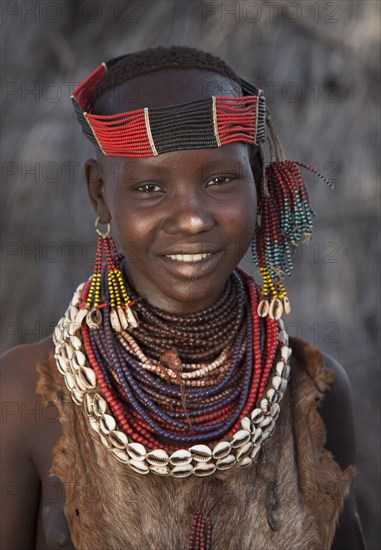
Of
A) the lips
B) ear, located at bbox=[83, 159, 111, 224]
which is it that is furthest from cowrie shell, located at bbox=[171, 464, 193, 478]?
ear, located at bbox=[83, 159, 111, 224]

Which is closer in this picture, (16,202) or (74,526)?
(74,526)

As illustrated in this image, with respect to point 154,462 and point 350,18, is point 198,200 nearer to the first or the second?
point 154,462

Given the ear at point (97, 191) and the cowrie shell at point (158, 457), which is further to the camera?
the ear at point (97, 191)

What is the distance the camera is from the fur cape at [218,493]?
2.02m

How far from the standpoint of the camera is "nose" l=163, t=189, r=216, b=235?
1.88m

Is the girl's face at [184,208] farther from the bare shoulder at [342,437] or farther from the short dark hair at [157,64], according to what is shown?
the bare shoulder at [342,437]

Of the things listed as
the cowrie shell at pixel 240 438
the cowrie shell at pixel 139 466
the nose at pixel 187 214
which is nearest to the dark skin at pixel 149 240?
the nose at pixel 187 214

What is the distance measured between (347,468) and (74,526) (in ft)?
2.71

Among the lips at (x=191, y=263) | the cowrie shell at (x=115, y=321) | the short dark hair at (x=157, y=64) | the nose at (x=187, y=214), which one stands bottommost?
the cowrie shell at (x=115, y=321)

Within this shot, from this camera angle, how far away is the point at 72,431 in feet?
6.75

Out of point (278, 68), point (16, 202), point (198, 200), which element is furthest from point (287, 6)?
point (198, 200)

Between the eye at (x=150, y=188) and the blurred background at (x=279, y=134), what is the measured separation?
186cm

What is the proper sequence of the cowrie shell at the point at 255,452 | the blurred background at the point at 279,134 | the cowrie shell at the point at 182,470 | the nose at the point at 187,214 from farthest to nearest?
the blurred background at the point at 279,134 < the cowrie shell at the point at 255,452 < the cowrie shell at the point at 182,470 < the nose at the point at 187,214

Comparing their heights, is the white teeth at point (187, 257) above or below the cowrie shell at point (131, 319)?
above
